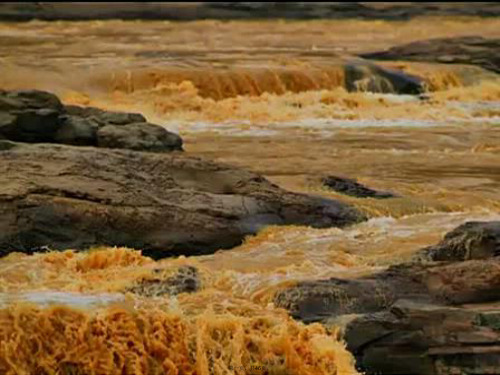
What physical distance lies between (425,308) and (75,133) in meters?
7.55

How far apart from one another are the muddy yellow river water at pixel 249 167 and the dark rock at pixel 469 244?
1.21 feet

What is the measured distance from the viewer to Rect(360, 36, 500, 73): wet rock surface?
25.0 meters

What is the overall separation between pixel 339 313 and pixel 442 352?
102 centimetres

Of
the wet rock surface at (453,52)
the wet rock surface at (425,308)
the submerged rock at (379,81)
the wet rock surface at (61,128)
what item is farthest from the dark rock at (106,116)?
the wet rock surface at (453,52)

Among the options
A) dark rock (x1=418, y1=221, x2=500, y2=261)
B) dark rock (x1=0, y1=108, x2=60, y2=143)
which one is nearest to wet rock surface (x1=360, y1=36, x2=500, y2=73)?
dark rock (x1=0, y1=108, x2=60, y2=143)

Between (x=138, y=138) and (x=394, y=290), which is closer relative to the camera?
(x=394, y=290)

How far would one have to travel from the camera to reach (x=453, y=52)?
84.1 feet

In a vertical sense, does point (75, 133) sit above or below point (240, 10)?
above

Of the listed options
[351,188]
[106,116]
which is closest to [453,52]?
[106,116]

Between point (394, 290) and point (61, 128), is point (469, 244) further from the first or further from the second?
point (61, 128)

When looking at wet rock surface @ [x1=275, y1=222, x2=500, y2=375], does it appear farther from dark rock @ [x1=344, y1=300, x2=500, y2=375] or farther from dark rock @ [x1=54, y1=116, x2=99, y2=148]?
dark rock @ [x1=54, y1=116, x2=99, y2=148]

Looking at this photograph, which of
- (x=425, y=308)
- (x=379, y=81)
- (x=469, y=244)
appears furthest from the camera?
(x=379, y=81)

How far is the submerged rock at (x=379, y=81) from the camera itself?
74.6 ft

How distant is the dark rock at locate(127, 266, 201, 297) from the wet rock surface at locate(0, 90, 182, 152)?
17.7 feet
